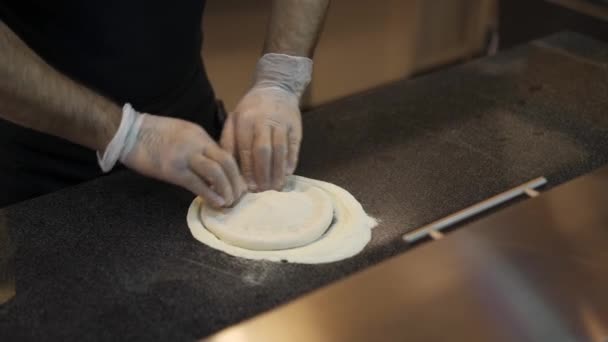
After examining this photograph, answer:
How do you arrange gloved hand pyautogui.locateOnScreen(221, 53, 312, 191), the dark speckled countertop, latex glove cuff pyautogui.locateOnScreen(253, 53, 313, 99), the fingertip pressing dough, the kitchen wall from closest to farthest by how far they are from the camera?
the dark speckled countertop, the fingertip pressing dough, gloved hand pyautogui.locateOnScreen(221, 53, 312, 191), latex glove cuff pyautogui.locateOnScreen(253, 53, 313, 99), the kitchen wall

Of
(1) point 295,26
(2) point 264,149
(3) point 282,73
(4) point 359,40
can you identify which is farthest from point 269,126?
(4) point 359,40

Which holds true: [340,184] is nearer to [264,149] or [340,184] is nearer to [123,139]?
[264,149]

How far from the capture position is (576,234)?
99cm

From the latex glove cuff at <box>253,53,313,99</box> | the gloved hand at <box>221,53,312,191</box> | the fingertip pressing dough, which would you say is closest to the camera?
the fingertip pressing dough

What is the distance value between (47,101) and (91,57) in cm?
28

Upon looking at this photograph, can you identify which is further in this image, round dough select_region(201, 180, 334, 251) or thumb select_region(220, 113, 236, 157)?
thumb select_region(220, 113, 236, 157)

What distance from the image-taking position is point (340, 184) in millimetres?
1181

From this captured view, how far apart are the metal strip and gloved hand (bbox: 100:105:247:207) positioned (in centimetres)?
29

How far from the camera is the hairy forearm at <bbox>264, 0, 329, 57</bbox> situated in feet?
4.39

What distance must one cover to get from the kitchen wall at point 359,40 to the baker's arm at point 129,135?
1.39 m

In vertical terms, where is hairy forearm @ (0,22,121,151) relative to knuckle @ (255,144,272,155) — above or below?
above

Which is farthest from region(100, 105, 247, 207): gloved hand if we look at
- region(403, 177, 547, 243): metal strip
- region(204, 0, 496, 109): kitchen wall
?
region(204, 0, 496, 109): kitchen wall

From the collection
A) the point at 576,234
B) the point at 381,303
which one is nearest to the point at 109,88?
the point at 381,303

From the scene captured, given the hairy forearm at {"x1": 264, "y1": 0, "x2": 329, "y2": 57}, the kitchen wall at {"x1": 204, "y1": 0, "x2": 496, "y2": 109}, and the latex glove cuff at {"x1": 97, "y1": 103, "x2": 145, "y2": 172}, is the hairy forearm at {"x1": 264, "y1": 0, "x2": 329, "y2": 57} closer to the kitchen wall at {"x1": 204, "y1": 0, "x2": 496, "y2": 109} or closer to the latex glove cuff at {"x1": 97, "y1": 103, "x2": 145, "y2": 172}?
the latex glove cuff at {"x1": 97, "y1": 103, "x2": 145, "y2": 172}
